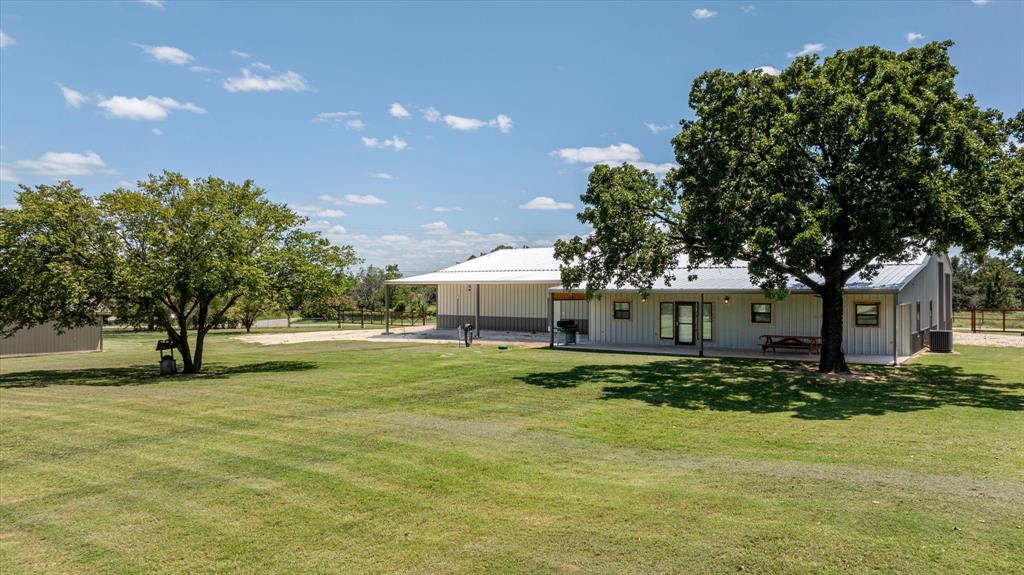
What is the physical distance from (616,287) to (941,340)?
12176 millimetres

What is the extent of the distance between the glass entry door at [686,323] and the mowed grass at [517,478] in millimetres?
8701

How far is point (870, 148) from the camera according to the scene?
43.5ft

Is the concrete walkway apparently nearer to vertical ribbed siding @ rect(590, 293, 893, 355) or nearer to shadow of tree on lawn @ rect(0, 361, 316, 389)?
vertical ribbed siding @ rect(590, 293, 893, 355)

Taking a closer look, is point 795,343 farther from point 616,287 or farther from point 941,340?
point 941,340

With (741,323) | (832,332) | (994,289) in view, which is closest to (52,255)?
(832,332)

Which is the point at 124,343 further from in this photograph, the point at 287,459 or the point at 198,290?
the point at 287,459

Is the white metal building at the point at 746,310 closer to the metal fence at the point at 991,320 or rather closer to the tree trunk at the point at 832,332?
the tree trunk at the point at 832,332

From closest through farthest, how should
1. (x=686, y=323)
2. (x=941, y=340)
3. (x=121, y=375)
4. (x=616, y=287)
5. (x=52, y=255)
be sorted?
1. (x=52, y=255)
2. (x=121, y=375)
3. (x=616, y=287)
4. (x=941, y=340)
5. (x=686, y=323)

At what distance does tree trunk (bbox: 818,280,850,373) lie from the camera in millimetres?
15961

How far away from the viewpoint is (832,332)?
16.1 meters

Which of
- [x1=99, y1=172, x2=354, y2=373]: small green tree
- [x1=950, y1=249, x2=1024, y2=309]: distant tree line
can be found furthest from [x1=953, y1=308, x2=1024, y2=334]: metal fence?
[x1=99, y1=172, x2=354, y2=373]: small green tree

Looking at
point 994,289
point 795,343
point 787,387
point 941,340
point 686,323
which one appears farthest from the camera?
point 994,289

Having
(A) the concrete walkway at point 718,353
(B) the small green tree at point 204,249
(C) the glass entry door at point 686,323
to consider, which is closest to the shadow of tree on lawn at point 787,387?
(A) the concrete walkway at point 718,353

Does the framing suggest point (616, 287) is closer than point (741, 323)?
Yes
